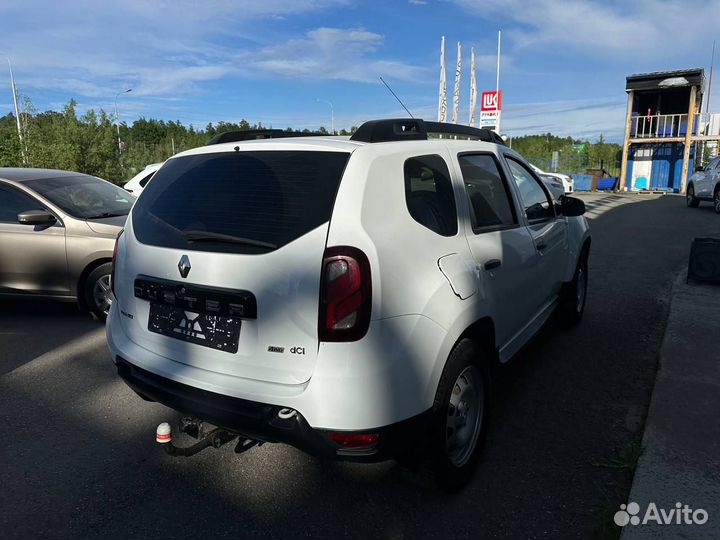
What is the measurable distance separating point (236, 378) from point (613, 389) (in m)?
2.98

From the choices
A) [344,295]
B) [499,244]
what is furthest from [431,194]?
[344,295]

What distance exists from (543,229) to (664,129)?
31.1m

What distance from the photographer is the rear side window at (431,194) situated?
8.37 feet

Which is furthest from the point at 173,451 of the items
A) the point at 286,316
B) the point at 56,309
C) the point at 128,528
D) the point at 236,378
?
the point at 56,309

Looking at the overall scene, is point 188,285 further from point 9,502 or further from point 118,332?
point 9,502

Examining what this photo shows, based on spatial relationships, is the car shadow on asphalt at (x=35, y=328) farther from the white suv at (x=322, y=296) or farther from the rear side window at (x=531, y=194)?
the rear side window at (x=531, y=194)

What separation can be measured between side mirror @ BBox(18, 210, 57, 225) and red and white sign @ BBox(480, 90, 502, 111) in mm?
24324

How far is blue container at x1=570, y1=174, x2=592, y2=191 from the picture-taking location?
3172cm

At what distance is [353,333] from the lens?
2150 mm

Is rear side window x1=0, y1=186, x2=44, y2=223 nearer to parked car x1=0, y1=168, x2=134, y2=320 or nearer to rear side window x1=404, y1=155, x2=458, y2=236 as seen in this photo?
parked car x1=0, y1=168, x2=134, y2=320

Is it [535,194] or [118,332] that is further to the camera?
[535,194]

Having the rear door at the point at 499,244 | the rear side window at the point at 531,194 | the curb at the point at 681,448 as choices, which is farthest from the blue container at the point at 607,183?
the rear door at the point at 499,244

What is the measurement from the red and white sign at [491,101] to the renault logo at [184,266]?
26.4 m

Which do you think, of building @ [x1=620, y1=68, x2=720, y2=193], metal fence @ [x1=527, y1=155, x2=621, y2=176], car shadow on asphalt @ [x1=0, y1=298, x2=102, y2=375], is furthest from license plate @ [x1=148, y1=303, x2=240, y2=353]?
metal fence @ [x1=527, y1=155, x2=621, y2=176]
